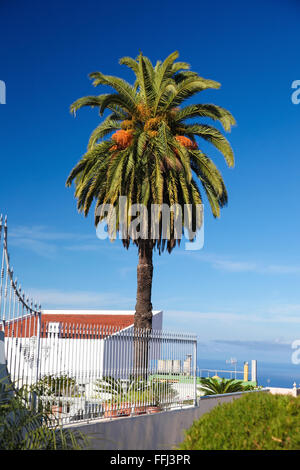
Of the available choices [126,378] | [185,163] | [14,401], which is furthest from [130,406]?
[185,163]

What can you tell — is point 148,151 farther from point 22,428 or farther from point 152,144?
point 22,428

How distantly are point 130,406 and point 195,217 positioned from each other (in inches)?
324

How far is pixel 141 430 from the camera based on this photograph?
13016mm

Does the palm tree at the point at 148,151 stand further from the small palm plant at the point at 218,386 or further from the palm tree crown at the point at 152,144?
the small palm plant at the point at 218,386

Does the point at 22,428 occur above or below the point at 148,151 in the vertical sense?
below

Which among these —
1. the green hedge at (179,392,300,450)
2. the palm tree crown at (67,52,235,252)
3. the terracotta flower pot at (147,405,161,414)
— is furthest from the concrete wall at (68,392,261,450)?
the palm tree crown at (67,52,235,252)

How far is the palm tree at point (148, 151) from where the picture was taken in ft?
61.2

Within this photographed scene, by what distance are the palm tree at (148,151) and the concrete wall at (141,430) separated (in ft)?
14.9

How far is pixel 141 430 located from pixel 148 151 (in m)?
9.40

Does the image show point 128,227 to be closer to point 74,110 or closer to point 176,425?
point 74,110

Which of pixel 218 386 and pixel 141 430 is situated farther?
pixel 218 386

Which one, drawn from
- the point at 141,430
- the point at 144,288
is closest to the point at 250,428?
the point at 141,430

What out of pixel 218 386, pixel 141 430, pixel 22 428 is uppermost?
pixel 22 428
